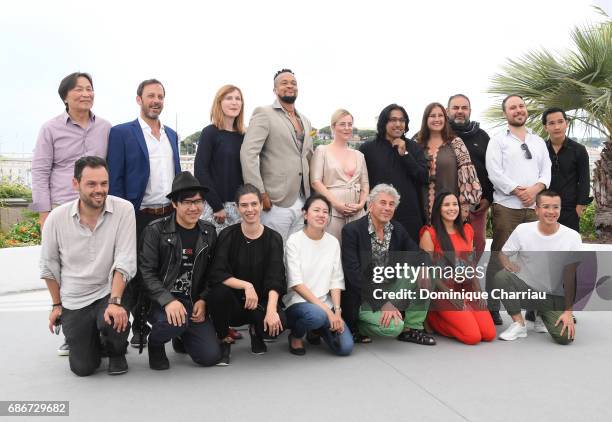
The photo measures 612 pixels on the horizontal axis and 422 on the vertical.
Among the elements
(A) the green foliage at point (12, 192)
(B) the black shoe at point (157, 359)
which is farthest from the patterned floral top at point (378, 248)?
(A) the green foliage at point (12, 192)

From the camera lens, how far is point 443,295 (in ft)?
14.2

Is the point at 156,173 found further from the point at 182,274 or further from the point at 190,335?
the point at 190,335

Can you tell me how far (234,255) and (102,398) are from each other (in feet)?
4.17

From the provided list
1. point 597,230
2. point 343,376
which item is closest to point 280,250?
point 343,376

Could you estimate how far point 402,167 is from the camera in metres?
4.69

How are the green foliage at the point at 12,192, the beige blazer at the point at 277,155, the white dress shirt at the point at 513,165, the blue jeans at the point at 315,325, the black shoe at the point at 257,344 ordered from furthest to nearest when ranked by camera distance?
the green foliage at the point at 12,192 → the white dress shirt at the point at 513,165 → the beige blazer at the point at 277,155 → the black shoe at the point at 257,344 → the blue jeans at the point at 315,325

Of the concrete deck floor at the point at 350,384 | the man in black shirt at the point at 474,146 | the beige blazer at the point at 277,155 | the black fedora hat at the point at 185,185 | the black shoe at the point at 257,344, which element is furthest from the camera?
the man in black shirt at the point at 474,146

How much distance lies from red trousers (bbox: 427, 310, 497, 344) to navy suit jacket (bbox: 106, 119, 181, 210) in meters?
2.51

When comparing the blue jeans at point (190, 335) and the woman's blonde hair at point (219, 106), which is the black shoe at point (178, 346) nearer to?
the blue jeans at point (190, 335)

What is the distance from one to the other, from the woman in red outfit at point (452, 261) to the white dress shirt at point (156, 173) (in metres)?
2.13

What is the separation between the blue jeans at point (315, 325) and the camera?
3.79 meters

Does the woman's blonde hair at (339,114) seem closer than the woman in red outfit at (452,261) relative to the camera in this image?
No

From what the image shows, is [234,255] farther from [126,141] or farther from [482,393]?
[482,393]

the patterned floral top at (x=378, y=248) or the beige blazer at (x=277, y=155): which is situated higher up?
the beige blazer at (x=277, y=155)
